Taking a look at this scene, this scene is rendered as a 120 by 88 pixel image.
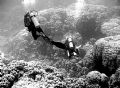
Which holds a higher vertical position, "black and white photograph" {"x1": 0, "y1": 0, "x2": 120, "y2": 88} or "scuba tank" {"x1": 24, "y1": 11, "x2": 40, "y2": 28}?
"scuba tank" {"x1": 24, "y1": 11, "x2": 40, "y2": 28}

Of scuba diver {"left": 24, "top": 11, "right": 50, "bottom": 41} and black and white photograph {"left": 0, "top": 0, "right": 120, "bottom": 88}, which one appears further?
black and white photograph {"left": 0, "top": 0, "right": 120, "bottom": 88}

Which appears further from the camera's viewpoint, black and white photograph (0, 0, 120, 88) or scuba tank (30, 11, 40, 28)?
Result: black and white photograph (0, 0, 120, 88)

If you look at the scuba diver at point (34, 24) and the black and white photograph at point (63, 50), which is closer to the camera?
the scuba diver at point (34, 24)

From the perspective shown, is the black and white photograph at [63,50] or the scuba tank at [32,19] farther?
the black and white photograph at [63,50]

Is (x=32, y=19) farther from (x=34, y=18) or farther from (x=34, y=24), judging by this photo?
(x=34, y=24)

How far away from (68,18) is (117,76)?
35.1 feet

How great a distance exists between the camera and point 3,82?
20.1 feet

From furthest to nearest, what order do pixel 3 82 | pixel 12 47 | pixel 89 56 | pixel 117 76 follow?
1. pixel 12 47
2. pixel 89 56
3. pixel 117 76
4. pixel 3 82

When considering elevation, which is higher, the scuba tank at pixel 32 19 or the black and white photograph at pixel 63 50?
the scuba tank at pixel 32 19

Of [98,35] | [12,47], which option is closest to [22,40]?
[12,47]

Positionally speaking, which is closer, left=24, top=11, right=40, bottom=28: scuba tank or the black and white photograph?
left=24, top=11, right=40, bottom=28: scuba tank

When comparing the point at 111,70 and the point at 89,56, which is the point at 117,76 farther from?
the point at 89,56

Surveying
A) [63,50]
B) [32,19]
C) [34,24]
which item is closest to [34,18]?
[32,19]

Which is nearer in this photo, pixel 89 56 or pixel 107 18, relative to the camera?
pixel 89 56
